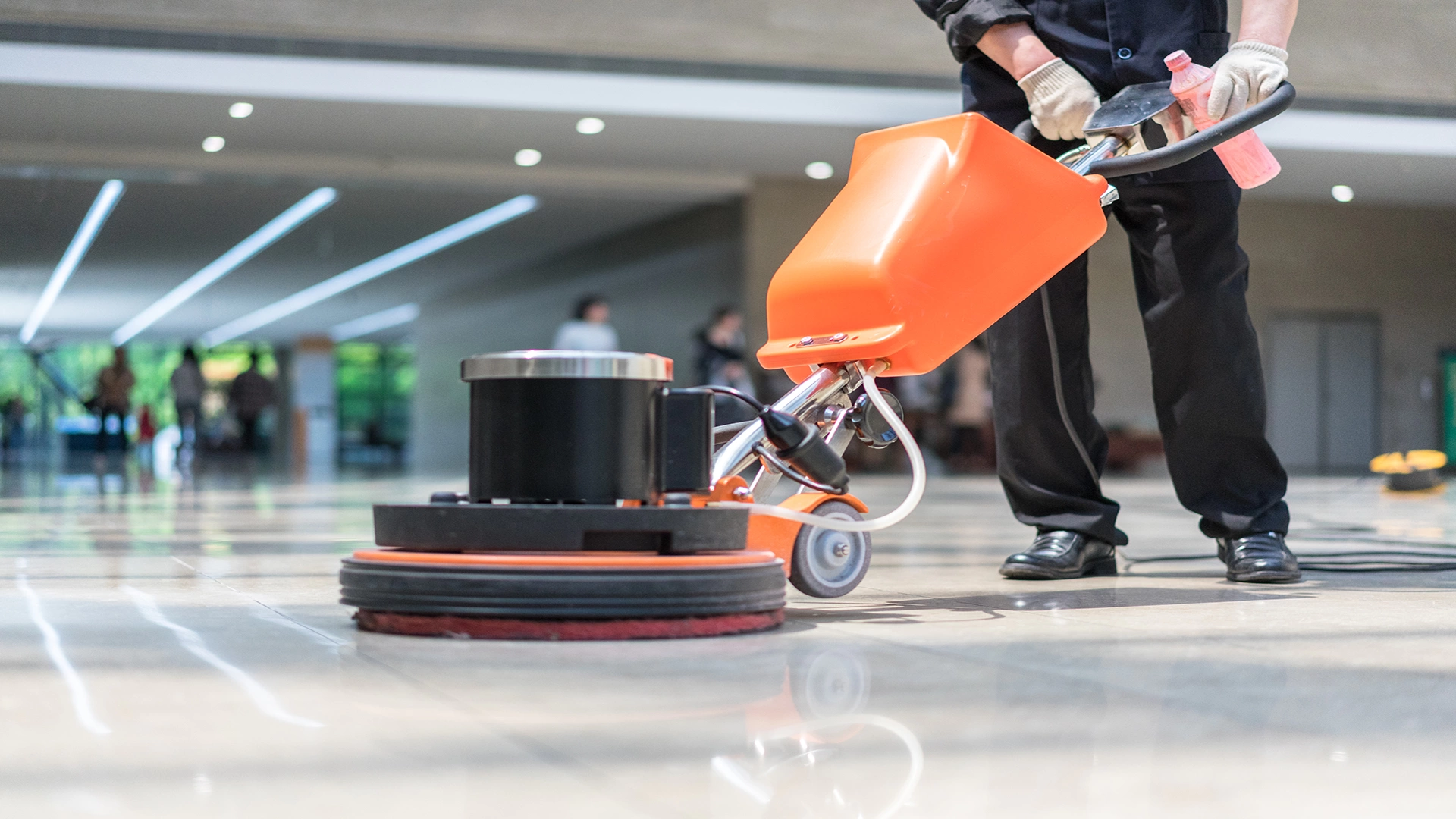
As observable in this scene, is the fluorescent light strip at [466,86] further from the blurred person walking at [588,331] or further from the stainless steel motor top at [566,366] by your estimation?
the stainless steel motor top at [566,366]

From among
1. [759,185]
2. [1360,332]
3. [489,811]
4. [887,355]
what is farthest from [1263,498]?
[1360,332]

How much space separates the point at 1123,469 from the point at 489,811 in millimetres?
12716

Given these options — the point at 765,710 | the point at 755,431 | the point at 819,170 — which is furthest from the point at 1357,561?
the point at 819,170

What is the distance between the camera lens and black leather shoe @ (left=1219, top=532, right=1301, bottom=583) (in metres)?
2.01

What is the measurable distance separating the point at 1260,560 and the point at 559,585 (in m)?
1.21

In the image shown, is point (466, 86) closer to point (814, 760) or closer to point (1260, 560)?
point (1260, 560)

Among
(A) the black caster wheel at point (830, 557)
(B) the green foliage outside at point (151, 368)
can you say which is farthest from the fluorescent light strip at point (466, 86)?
(B) the green foliage outside at point (151, 368)

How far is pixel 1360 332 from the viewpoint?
48.9 ft

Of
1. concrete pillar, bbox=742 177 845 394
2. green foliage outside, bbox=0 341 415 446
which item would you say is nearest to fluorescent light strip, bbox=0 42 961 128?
concrete pillar, bbox=742 177 845 394

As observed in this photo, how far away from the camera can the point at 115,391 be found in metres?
14.1

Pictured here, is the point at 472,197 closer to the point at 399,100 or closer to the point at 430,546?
the point at 399,100

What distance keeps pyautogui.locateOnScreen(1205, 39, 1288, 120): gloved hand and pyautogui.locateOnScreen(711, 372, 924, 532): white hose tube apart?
654 millimetres

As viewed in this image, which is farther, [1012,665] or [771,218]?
[771,218]

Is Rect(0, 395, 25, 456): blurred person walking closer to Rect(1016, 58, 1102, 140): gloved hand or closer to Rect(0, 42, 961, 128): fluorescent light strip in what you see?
Rect(0, 42, 961, 128): fluorescent light strip
